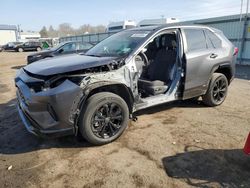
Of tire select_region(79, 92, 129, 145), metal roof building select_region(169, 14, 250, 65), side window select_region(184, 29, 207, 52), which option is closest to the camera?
tire select_region(79, 92, 129, 145)

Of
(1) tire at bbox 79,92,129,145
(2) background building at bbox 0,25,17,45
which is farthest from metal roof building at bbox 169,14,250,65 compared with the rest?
(2) background building at bbox 0,25,17,45

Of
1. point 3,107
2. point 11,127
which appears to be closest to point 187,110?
point 11,127

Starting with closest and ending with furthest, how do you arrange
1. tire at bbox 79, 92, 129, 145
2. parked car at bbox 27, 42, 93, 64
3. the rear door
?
tire at bbox 79, 92, 129, 145 → the rear door → parked car at bbox 27, 42, 93, 64

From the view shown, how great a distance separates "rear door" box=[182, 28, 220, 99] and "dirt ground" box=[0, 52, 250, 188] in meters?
0.62

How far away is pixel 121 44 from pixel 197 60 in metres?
1.55

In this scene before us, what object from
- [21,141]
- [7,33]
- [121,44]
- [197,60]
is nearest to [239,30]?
[197,60]

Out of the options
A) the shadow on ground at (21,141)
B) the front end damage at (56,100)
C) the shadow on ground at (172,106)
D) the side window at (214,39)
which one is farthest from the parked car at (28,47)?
the front end damage at (56,100)

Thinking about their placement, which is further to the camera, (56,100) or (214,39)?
(214,39)

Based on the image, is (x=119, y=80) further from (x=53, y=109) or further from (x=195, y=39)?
(x=195, y=39)

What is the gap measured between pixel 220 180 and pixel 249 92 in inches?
192

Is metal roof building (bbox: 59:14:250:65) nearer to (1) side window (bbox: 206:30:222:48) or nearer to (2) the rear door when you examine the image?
(1) side window (bbox: 206:30:222:48)

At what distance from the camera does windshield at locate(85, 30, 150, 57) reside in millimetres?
4328

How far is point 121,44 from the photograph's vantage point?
→ 4.68 metres

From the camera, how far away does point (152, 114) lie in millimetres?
5227
